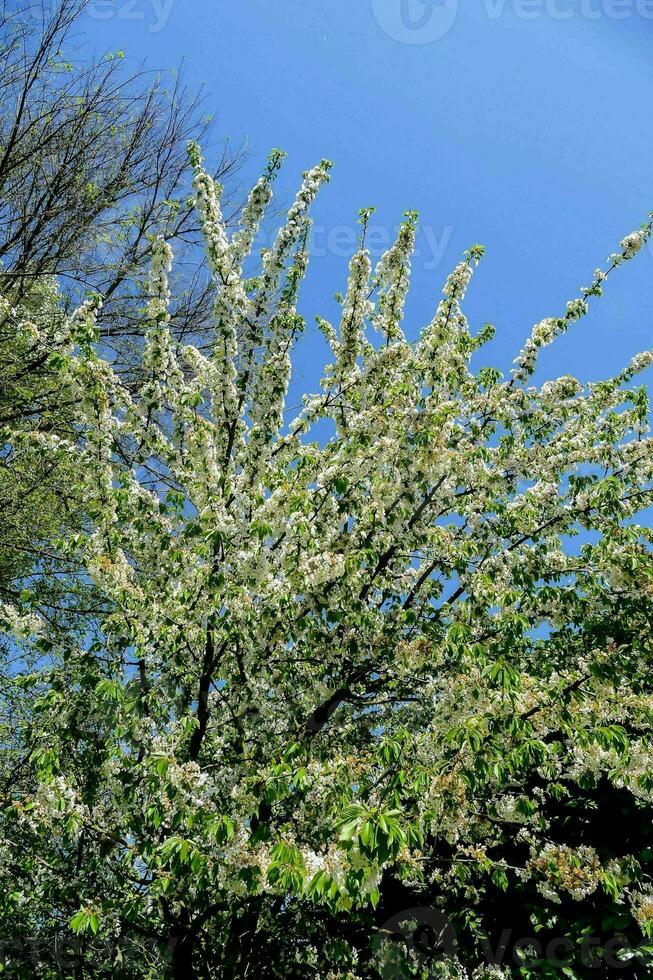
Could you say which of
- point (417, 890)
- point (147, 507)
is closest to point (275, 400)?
point (147, 507)

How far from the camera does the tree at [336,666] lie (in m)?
4.92

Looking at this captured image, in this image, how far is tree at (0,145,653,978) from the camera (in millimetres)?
4918

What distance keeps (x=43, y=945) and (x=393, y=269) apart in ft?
24.0

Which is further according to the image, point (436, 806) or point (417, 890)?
point (417, 890)

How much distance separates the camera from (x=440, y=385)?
24.0 feet

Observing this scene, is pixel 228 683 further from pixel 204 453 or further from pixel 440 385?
pixel 440 385
